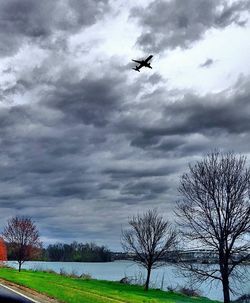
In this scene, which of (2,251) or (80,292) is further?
(2,251)

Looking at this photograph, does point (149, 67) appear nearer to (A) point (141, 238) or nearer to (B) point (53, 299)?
(B) point (53, 299)

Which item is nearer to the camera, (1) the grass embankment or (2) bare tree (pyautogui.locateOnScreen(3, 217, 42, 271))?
(1) the grass embankment

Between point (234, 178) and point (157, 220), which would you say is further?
point (157, 220)

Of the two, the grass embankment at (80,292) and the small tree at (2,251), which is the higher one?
the small tree at (2,251)

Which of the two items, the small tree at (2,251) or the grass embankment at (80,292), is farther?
the small tree at (2,251)

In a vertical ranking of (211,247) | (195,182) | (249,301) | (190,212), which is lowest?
(249,301)

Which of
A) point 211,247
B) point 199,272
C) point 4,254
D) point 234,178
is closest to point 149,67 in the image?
point 234,178

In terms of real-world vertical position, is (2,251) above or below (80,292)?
above

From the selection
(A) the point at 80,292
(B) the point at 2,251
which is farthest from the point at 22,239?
(A) the point at 80,292

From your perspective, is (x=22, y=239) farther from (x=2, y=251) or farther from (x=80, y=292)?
(x=80, y=292)

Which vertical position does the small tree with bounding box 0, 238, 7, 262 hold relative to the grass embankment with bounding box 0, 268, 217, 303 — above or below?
above

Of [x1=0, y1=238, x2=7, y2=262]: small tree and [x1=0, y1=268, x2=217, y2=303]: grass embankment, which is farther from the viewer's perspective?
[x1=0, y1=238, x2=7, y2=262]: small tree

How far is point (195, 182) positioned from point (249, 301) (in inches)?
638

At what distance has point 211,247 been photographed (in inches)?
1115
